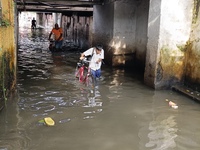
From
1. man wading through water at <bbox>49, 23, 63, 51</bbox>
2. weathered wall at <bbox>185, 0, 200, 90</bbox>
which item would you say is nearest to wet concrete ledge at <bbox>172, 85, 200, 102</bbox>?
weathered wall at <bbox>185, 0, 200, 90</bbox>

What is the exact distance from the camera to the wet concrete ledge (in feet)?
24.6

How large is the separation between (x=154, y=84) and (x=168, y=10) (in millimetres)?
2343

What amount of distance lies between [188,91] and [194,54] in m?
1.16

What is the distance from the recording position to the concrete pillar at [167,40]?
8.00 m

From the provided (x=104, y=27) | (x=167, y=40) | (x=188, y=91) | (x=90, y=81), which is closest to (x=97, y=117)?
(x=90, y=81)

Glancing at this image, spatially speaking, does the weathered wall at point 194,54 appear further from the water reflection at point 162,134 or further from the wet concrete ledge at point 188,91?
the water reflection at point 162,134

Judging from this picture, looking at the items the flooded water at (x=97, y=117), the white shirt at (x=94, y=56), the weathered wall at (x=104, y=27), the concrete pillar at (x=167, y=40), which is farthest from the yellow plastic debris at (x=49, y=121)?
the weathered wall at (x=104, y=27)

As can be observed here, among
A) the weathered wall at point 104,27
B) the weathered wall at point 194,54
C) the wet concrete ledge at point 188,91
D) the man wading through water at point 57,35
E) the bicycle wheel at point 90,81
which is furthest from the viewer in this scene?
the man wading through water at point 57,35

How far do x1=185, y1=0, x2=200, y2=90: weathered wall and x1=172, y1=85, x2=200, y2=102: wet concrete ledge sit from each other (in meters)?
0.16

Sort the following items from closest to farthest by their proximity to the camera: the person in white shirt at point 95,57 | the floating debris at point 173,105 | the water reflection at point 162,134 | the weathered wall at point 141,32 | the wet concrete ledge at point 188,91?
the water reflection at point 162,134 → the floating debris at point 173,105 → the wet concrete ledge at point 188,91 → the person in white shirt at point 95,57 → the weathered wall at point 141,32

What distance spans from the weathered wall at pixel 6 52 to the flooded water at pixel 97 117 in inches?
19.2

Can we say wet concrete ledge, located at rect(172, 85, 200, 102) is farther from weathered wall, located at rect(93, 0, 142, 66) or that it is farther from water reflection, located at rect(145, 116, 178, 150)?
weathered wall, located at rect(93, 0, 142, 66)

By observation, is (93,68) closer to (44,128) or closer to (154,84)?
(154,84)

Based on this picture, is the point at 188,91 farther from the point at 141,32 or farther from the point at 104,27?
the point at 104,27
